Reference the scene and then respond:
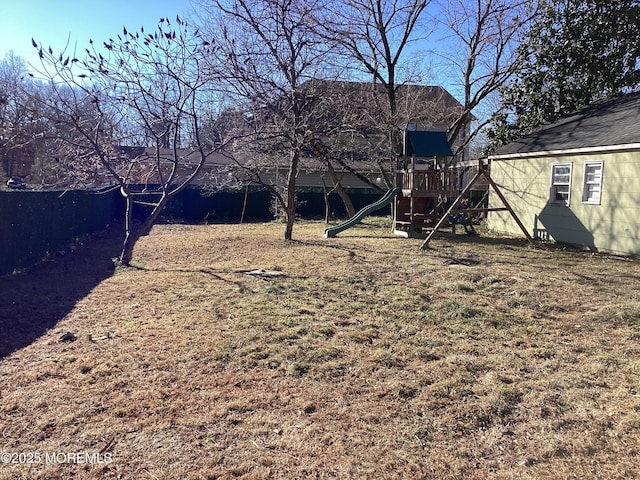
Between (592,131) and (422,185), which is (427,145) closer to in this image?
(422,185)

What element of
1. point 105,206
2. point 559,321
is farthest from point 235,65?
point 105,206

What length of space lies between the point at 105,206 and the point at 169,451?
53.6 feet

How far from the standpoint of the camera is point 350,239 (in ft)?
39.9

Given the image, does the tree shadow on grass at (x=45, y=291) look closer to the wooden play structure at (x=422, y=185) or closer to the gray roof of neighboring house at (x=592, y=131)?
the wooden play structure at (x=422, y=185)

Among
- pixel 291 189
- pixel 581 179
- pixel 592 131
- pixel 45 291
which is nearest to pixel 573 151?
pixel 581 179

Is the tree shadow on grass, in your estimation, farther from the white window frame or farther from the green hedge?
the white window frame

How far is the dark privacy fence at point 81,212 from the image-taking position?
805 centimetres

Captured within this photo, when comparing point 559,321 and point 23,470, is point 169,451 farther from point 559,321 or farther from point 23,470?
point 559,321

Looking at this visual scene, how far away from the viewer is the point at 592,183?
1039 cm

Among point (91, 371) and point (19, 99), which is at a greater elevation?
point (19, 99)

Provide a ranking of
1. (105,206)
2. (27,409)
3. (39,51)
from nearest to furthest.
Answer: (27,409), (39,51), (105,206)

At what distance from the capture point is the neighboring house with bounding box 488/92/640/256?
9.59m

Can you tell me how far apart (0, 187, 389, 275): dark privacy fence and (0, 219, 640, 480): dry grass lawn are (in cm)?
115

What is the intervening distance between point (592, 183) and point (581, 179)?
0.30m
